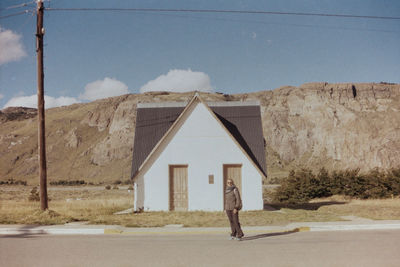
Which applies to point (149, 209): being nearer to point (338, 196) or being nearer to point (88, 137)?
point (338, 196)

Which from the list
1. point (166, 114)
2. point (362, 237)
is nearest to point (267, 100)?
point (166, 114)

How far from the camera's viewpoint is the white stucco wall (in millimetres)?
20000

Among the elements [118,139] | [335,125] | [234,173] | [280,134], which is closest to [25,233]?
[234,173]

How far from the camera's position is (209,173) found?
20.1 meters

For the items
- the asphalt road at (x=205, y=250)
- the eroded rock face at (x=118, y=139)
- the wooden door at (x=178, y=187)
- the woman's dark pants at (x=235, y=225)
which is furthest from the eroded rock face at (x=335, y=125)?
the woman's dark pants at (x=235, y=225)

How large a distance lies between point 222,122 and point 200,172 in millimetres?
3181

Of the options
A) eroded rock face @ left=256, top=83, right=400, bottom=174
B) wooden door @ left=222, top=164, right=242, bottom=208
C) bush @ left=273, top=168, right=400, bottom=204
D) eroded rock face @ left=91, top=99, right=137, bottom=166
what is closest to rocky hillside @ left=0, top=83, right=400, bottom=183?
eroded rock face @ left=91, top=99, right=137, bottom=166

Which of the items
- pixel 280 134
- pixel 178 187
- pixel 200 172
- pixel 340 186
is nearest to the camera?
pixel 200 172

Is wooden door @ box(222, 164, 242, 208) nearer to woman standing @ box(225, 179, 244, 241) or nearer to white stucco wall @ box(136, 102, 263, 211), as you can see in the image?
white stucco wall @ box(136, 102, 263, 211)

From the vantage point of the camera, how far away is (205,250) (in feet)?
30.6

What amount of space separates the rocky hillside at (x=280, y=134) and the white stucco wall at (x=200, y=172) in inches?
2651

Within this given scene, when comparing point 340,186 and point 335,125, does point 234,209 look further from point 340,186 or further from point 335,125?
point 335,125

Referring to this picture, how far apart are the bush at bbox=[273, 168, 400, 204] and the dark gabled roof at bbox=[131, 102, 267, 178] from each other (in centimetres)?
971

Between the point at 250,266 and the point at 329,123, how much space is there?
113 metres
